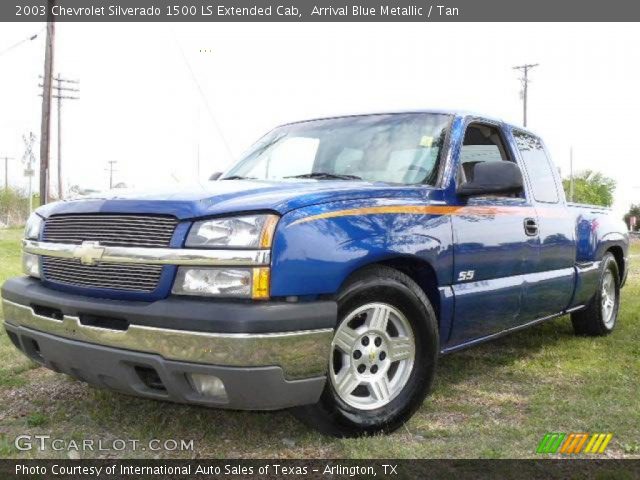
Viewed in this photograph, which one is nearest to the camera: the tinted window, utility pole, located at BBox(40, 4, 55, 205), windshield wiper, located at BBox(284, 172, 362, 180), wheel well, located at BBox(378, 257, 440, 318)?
wheel well, located at BBox(378, 257, 440, 318)

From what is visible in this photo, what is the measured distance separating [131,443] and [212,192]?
4.39ft

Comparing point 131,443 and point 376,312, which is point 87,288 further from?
point 376,312

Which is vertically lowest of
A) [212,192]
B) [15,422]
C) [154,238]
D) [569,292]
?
[15,422]

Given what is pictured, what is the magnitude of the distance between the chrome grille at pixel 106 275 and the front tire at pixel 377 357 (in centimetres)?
89

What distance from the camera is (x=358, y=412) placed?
311 cm

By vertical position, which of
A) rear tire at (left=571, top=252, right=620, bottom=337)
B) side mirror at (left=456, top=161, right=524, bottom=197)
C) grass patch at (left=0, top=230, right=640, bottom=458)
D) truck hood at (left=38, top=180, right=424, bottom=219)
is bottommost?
grass patch at (left=0, top=230, right=640, bottom=458)

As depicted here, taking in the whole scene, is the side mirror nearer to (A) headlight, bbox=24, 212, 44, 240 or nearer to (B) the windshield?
(B) the windshield

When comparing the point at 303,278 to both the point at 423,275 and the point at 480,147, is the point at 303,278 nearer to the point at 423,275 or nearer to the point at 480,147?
the point at 423,275

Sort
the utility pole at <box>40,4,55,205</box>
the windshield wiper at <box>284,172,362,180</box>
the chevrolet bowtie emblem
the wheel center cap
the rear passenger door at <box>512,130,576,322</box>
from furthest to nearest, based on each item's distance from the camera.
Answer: the utility pole at <box>40,4,55,205</box>, the rear passenger door at <box>512,130,576,322</box>, the windshield wiper at <box>284,172,362,180</box>, the wheel center cap, the chevrolet bowtie emblem

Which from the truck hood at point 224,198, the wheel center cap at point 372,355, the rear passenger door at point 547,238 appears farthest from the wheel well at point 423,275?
the rear passenger door at point 547,238

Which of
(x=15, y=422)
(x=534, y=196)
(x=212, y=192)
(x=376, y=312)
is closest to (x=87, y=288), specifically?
(x=212, y=192)

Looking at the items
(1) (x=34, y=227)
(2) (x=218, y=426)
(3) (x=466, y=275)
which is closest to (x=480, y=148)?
(3) (x=466, y=275)

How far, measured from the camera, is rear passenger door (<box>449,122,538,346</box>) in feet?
12.2

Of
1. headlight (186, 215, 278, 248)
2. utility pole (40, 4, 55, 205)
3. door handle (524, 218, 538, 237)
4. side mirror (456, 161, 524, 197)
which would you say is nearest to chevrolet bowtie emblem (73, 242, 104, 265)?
headlight (186, 215, 278, 248)
